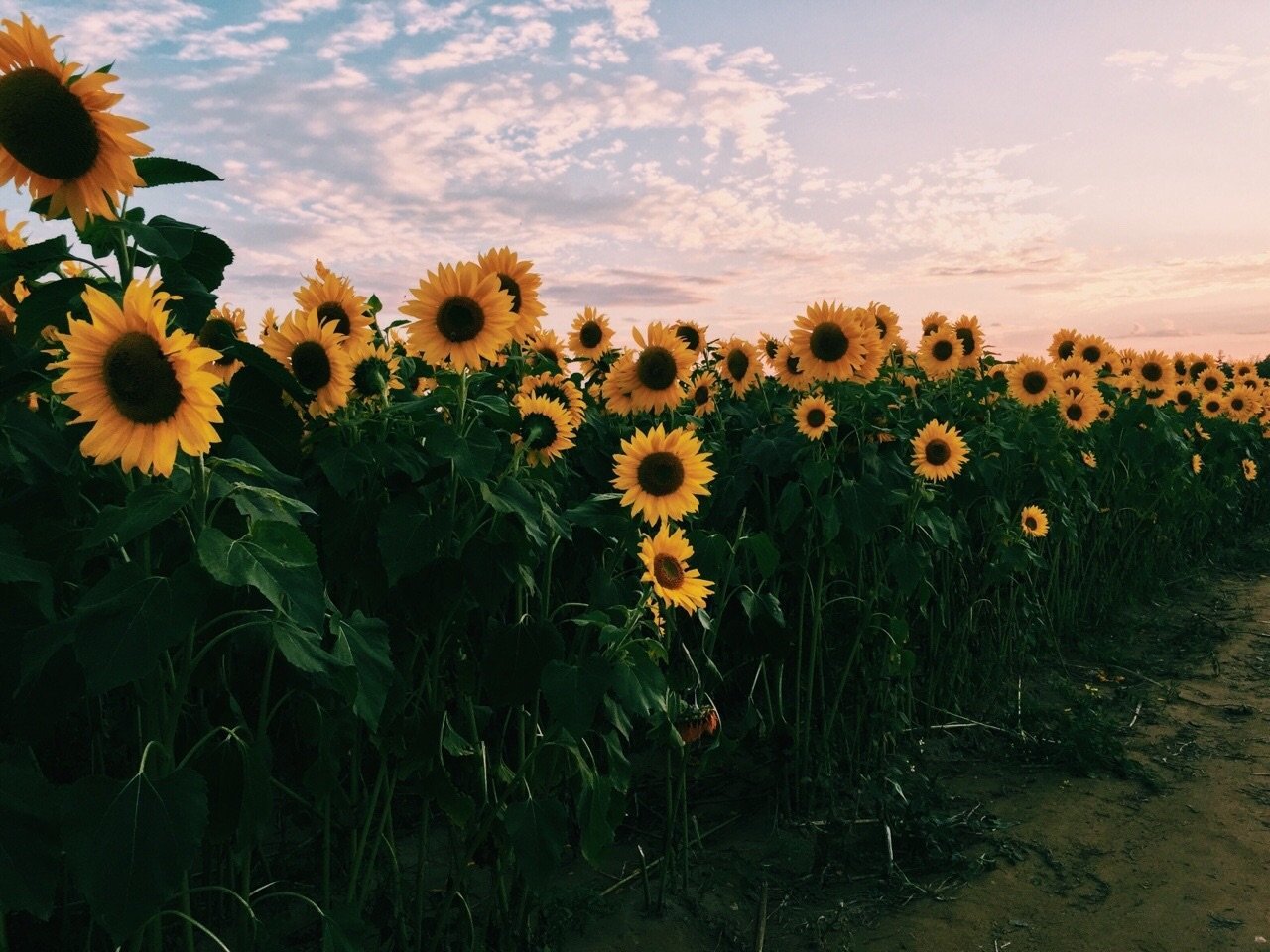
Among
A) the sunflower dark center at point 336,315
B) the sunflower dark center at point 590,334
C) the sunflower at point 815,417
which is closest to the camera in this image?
the sunflower dark center at point 336,315

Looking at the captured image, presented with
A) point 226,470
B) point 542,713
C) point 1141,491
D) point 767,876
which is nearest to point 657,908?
point 767,876

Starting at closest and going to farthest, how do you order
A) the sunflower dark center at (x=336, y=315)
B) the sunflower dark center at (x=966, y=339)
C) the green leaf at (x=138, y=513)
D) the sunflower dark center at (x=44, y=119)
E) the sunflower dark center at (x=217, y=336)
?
the green leaf at (x=138, y=513) → the sunflower dark center at (x=44, y=119) → the sunflower dark center at (x=217, y=336) → the sunflower dark center at (x=336, y=315) → the sunflower dark center at (x=966, y=339)

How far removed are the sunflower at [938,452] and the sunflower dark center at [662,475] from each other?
1605 mm

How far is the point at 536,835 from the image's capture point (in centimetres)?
257

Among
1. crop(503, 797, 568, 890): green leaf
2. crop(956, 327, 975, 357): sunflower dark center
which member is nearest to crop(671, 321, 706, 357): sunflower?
crop(956, 327, 975, 357): sunflower dark center

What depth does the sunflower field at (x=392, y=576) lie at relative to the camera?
→ 1.80 meters

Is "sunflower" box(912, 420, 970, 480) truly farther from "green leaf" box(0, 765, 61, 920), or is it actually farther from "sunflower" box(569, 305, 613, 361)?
"green leaf" box(0, 765, 61, 920)

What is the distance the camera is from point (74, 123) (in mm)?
1958

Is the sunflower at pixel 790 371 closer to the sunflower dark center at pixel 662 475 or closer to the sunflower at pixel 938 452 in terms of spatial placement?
the sunflower at pixel 938 452

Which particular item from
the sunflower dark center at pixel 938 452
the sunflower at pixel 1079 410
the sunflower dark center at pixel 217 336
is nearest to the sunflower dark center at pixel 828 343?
the sunflower dark center at pixel 938 452

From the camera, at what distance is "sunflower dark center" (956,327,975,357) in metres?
5.77

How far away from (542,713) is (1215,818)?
2.84 metres

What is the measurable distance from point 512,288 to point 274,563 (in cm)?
142

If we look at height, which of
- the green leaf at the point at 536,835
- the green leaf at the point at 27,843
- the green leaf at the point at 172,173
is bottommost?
the green leaf at the point at 536,835
